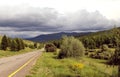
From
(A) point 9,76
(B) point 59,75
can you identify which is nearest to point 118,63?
(B) point 59,75

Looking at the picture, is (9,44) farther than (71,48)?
Yes

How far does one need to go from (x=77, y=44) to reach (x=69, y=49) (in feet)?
5.39

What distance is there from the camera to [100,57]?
73.2 m

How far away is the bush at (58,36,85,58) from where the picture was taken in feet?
164

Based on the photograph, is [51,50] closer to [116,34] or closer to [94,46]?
[94,46]

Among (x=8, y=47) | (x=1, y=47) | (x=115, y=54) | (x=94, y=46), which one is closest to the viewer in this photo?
(x=115, y=54)

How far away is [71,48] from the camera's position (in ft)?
165

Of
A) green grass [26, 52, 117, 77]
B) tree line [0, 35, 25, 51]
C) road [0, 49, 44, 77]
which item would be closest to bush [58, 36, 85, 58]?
road [0, 49, 44, 77]

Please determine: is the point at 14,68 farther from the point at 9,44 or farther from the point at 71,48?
the point at 9,44

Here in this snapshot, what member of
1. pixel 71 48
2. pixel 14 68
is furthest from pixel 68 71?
pixel 71 48

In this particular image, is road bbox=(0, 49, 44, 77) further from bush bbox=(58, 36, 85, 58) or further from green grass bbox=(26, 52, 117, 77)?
bush bbox=(58, 36, 85, 58)

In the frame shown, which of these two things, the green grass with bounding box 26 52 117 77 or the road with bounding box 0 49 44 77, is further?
the green grass with bounding box 26 52 117 77

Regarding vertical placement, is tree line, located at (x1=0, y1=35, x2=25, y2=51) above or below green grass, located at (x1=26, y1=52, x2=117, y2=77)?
below

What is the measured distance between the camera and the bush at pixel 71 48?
5012 centimetres
